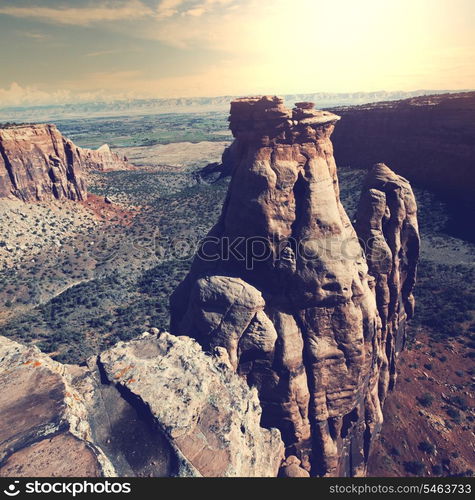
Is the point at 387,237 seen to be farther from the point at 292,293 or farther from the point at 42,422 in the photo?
the point at 42,422

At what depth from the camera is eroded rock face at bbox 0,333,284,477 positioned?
33.0ft

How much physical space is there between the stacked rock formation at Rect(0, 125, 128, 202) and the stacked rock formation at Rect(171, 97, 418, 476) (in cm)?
6122

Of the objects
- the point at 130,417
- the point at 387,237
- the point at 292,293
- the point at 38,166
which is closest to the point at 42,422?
the point at 130,417

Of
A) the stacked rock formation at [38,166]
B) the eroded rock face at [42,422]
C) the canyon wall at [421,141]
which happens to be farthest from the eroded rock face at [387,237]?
the stacked rock formation at [38,166]

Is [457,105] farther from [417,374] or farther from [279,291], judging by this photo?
[279,291]

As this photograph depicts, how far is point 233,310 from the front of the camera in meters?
18.0

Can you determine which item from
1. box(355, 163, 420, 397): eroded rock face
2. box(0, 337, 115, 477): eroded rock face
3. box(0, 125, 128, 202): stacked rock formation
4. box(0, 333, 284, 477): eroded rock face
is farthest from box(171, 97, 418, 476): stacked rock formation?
box(0, 125, 128, 202): stacked rock formation

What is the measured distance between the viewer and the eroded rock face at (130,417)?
10.1 meters

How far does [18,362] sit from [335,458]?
16657 mm

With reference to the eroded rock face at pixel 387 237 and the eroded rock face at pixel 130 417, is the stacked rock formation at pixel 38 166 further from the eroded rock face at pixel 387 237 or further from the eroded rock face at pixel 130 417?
the eroded rock face at pixel 387 237

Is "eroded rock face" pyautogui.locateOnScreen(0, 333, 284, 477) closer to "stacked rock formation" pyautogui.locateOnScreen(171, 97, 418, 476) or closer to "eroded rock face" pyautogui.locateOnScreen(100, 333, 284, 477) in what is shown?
"eroded rock face" pyautogui.locateOnScreen(100, 333, 284, 477)

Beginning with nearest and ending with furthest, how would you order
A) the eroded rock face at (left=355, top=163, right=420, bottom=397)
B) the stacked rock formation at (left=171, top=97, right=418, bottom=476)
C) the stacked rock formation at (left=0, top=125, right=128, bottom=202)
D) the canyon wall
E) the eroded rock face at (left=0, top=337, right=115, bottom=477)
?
the eroded rock face at (left=0, top=337, right=115, bottom=477)
the stacked rock formation at (left=171, top=97, right=418, bottom=476)
the eroded rock face at (left=355, top=163, right=420, bottom=397)
the stacked rock formation at (left=0, top=125, right=128, bottom=202)
the canyon wall

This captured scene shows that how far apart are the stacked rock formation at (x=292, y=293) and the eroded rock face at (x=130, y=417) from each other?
2878 mm

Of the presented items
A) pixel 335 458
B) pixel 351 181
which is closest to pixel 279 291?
pixel 335 458
